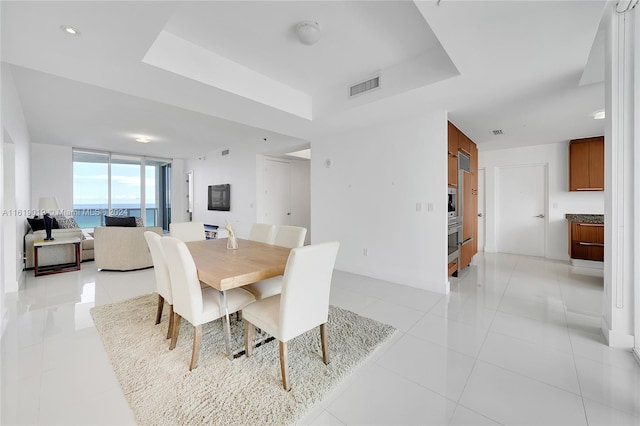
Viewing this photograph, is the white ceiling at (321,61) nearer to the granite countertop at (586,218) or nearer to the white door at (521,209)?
the white door at (521,209)

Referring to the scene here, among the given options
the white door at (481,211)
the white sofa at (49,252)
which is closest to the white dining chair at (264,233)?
the white sofa at (49,252)

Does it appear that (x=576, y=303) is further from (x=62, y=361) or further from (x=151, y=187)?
(x=151, y=187)

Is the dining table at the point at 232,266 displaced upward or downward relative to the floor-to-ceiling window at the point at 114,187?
downward

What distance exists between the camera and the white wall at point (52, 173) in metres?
6.18

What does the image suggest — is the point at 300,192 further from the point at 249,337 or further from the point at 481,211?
the point at 249,337

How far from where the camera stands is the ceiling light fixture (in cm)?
217

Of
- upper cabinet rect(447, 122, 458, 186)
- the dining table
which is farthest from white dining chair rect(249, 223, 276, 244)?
upper cabinet rect(447, 122, 458, 186)

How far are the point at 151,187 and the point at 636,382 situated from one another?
9.75 metres

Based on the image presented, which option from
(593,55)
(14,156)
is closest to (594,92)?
(593,55)

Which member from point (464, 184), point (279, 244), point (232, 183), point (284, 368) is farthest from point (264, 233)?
point (232, 183)

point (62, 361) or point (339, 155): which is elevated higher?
point (339, 155)

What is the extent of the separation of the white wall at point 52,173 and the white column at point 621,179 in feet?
31.1

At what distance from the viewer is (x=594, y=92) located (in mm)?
A: 2934

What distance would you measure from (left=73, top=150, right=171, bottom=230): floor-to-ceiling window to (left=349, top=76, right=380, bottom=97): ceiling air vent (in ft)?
23.5
